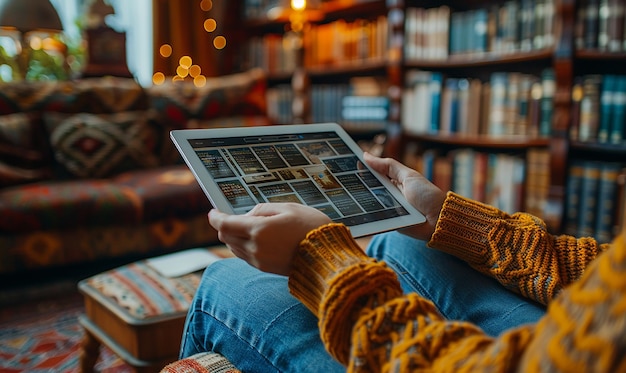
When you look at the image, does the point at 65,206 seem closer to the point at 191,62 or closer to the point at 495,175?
the point at 495,175

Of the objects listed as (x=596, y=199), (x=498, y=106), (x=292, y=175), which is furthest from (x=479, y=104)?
(x=292, y=175)

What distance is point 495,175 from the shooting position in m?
2.34

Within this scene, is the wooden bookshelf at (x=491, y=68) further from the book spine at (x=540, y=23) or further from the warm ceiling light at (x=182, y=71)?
the warm ceiling light at (x=182, y=71)

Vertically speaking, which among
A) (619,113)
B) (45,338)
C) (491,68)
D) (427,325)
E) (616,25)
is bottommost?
(45,338)

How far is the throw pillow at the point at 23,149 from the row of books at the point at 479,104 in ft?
5.50

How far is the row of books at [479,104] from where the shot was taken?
217cm

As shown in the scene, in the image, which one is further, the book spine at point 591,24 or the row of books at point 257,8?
the row of books at point 257,8

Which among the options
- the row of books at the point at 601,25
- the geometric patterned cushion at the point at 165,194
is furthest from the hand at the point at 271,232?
the row of books at the point at 601,25

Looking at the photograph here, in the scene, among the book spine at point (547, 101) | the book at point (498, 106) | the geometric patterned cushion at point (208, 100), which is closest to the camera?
the book spine at point (547, 101)

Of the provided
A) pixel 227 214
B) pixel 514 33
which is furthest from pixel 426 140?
pixel 227 214

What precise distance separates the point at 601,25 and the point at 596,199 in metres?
0.66

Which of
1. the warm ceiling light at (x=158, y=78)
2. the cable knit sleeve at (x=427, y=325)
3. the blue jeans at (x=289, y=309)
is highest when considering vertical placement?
the warm ceiling light at (x=158, y=78)

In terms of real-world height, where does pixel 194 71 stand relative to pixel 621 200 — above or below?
above

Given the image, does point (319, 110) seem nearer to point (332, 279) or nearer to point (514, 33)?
point (514, 33)
